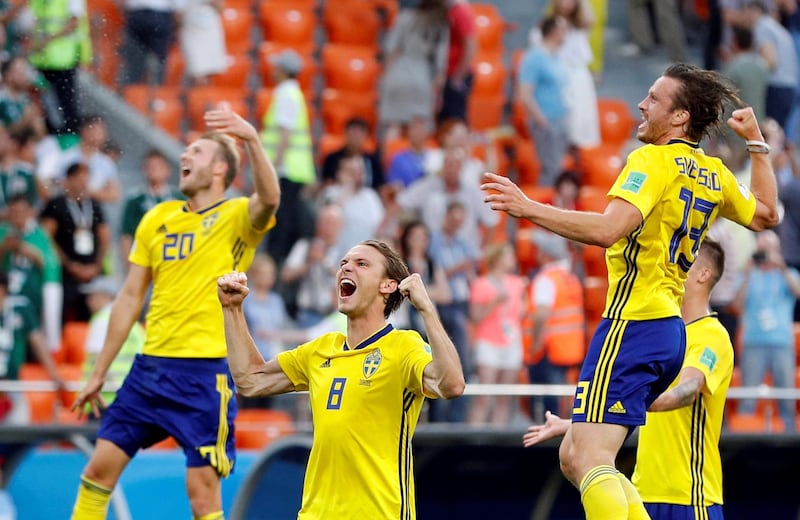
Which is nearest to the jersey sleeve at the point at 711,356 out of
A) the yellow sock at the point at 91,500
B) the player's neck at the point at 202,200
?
the player's neck at the point at 202,200

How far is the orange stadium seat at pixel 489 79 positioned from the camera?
15836 millimetres

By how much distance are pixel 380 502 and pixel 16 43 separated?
24.7ft

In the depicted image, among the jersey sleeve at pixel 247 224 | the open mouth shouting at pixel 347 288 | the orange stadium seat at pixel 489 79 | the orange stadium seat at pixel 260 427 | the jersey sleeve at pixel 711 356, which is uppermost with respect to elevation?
the orange stadium seat at pixel 489 79

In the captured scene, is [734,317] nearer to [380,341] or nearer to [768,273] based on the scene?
[768,273]

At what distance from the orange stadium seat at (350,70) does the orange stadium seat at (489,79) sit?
43.0 inches

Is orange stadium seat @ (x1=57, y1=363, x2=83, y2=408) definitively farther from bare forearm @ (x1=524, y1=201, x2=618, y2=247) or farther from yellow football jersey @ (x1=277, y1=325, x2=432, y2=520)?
bare forearm @ (x1=524, y1=201, x2=618, y2=247)

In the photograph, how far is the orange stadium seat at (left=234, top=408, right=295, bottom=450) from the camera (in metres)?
10.7

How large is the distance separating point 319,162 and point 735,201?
8.08m

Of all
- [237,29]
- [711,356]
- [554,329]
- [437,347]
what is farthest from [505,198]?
[237,29]

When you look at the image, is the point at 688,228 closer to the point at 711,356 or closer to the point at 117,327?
the point at 711,356

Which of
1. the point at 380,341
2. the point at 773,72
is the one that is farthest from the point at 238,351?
the point at 773,72

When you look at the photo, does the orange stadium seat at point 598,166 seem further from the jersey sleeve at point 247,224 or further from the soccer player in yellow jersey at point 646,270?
the soccer player in yellow jersey at point 646,270

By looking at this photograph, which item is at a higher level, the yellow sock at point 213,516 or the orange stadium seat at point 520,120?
the orange stadium seat at point 520,120

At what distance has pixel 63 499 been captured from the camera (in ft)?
31.7
